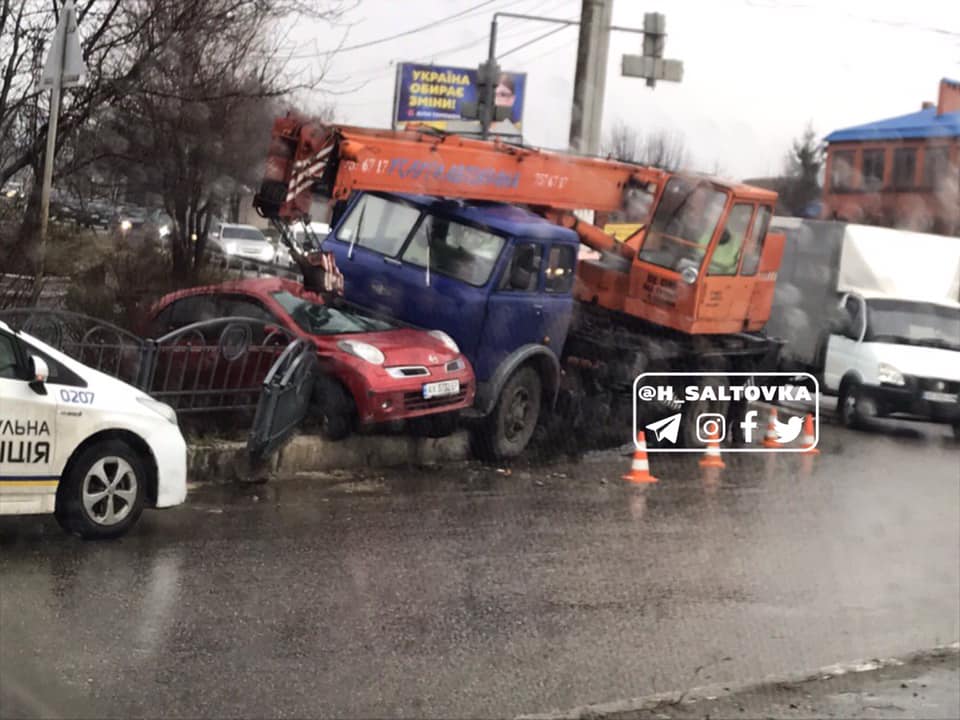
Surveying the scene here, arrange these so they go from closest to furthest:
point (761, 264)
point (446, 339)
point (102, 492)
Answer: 1. point (102, 492)
2. point (446, 339)
3. point (761, 264)

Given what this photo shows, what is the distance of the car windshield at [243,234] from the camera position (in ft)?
95.7

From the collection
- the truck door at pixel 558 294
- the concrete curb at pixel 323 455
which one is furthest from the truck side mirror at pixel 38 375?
the truck door at pixel 558 294

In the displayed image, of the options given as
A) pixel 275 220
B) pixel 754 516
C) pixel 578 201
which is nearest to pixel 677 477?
pixel 754 516

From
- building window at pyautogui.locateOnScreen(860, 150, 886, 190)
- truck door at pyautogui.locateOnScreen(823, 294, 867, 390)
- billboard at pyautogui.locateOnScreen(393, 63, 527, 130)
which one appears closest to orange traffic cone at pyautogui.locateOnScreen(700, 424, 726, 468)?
truck door at pyautogui.locateOnScreen(823, 294, 867, 390)

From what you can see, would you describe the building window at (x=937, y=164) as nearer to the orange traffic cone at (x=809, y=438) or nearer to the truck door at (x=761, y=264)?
the truck door at (x=761, y=264)

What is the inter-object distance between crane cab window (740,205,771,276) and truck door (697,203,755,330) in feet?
0.34

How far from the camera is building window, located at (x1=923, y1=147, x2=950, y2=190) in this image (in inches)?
372

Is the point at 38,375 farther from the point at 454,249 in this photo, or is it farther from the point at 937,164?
the point at 937,164

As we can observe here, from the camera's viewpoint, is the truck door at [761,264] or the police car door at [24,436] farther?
the truck door at [761,264]

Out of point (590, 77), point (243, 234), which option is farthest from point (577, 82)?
point (243, 234)

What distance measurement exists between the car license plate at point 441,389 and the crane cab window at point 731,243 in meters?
3.44

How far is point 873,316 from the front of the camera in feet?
57.3

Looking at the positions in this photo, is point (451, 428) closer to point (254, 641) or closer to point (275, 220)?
point (275, 220)

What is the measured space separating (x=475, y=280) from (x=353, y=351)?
1.63 m
